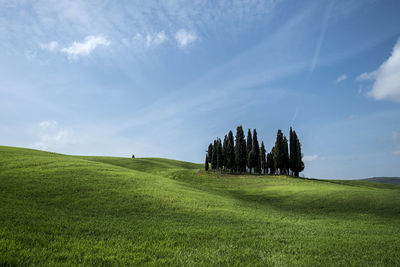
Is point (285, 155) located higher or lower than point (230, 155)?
higher

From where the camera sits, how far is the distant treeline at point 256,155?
251ft

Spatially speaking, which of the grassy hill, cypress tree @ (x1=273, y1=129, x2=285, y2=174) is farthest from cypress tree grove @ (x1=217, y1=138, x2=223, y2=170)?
the grassy hill

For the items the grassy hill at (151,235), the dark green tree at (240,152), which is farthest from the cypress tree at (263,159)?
the grassy hill at (151,235)

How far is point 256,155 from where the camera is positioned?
3127 inches

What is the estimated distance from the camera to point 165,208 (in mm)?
20297

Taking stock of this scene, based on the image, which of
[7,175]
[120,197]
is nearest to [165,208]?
[120,197]

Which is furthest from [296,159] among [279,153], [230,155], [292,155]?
[230,155]

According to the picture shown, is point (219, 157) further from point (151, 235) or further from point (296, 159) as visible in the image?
point (151, 235)

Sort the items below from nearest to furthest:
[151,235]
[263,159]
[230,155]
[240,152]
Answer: [151,235]
[240,152]
[230,155]
[263,159]

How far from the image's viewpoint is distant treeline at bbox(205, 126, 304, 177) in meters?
76.4

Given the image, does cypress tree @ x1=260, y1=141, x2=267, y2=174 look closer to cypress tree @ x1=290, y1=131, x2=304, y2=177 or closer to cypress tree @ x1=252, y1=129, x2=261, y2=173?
cypress tree @ x1=252, y1=129, x2=261, y2=173

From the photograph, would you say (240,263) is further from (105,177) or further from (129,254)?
(105,177)

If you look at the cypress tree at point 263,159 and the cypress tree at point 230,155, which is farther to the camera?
the cypress tree at point 263,159

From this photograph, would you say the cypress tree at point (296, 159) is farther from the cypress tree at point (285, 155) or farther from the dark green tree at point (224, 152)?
the dark green tree at point (224, 152)
